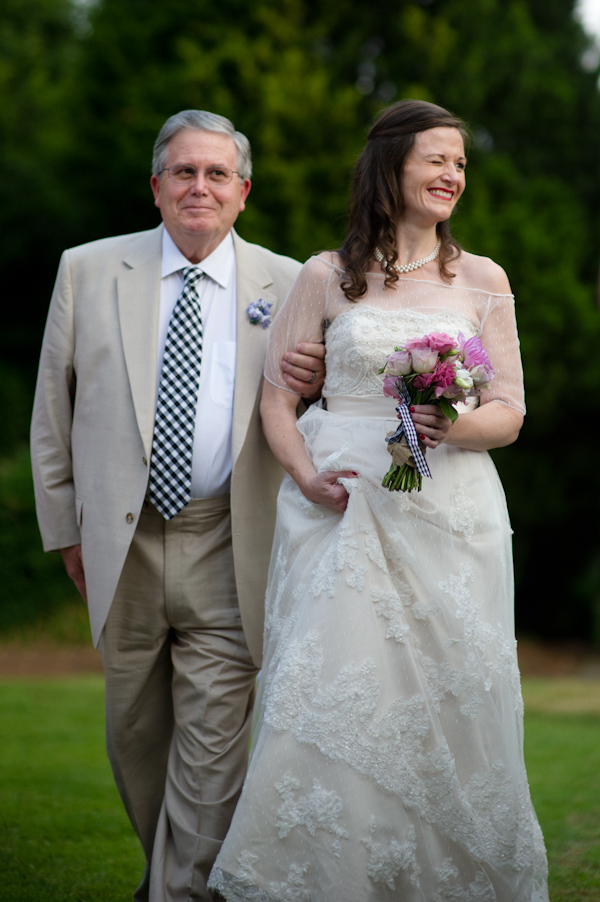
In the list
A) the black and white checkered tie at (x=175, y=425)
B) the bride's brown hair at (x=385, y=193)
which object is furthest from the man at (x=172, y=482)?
the bride's brown hair at (x=385, y=193)

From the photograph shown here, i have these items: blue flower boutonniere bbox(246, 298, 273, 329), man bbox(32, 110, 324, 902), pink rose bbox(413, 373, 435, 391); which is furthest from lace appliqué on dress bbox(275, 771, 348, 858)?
blue flower boutonniere bbox(246, 298, 273, 329)

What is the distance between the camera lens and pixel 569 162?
560 inches

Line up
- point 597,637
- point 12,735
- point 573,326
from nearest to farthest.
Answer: point 12,735 → point 573,326 → point 597,637

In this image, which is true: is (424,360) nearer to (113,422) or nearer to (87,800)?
(113,422)

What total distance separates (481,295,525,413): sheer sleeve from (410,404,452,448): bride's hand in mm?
359

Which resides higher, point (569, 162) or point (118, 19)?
point (118, 19)

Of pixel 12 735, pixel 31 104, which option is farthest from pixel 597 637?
pixel 31 104

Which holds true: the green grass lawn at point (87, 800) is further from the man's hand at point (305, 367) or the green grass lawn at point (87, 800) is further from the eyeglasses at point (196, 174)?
the eyeglasses at point (196, 174)

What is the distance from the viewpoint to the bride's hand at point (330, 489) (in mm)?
3490

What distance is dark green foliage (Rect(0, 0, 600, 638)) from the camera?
39.3 feet

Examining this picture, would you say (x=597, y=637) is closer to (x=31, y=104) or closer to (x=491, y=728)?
(x=491, y=728)

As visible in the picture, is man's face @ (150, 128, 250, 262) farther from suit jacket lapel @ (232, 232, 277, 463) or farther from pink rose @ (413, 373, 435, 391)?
pink rose @ (413, 373, 435, 391)

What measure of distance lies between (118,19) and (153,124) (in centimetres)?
262

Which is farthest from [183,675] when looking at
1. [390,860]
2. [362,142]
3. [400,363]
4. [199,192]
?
[362,142]
